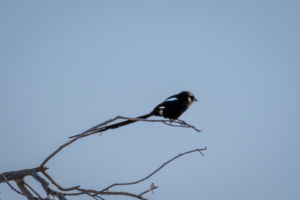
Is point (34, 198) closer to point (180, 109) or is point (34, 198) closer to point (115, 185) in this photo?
point (115, 185)

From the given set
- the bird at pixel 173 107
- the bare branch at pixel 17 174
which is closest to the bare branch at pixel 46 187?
the bare branch at pixel 17 174

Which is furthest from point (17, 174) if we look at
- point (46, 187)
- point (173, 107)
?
point (173, 107)

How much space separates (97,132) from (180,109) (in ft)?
8.07

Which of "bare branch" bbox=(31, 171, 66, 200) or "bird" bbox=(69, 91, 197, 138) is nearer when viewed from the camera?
"bare branch" bbox=(31, 171, 66, 200)

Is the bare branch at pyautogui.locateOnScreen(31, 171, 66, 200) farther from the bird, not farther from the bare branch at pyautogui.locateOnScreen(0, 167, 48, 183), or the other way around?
the bird

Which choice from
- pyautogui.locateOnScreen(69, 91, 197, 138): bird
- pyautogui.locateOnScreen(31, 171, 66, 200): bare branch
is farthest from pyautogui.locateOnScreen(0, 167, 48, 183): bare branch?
pyautogui.locateOnScreen(69, 91, 197, 138): bird

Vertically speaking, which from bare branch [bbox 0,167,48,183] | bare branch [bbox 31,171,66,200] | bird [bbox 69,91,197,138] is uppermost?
bird [bbox 69,91,197,138]

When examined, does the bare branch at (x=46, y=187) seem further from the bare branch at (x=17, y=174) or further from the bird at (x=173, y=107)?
the bird at (x=173, y=107)

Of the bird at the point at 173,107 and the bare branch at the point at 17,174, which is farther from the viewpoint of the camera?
the bird at the point at 173,107

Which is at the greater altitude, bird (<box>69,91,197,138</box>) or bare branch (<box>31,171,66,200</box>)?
bird (<box>69,91,197,138</box>)

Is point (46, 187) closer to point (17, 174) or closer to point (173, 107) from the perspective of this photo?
point (17, 174)

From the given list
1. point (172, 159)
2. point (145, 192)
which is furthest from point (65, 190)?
point (172, 159)

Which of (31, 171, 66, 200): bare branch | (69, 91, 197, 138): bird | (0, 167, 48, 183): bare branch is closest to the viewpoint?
(31, 171, 66, 200): bare branch

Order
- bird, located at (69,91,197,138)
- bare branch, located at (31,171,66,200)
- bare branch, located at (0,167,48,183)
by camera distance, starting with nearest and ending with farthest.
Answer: bare branch, located at (31,171,66,200) < bare branch, located at (0,167,48,183) < bird, located at (69,91,197,138)
